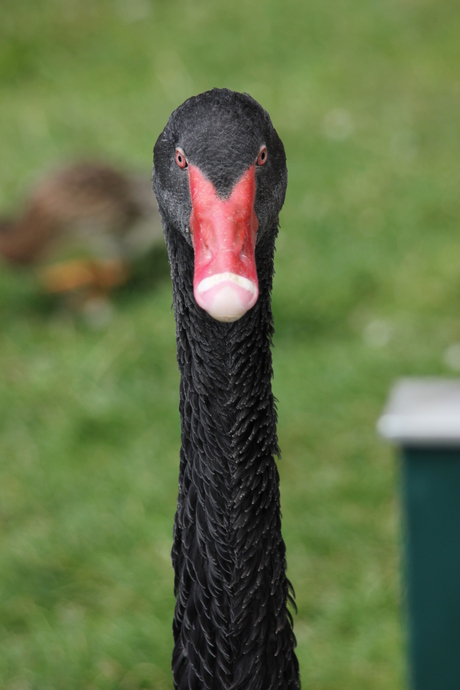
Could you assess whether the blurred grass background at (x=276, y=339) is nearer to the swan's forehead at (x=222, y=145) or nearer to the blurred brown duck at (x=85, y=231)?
the blurred brown duck at (x=85, y=231)

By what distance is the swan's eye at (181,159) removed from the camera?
1.45 m

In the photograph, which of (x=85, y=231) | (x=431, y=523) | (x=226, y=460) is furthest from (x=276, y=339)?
(x=226, y=460)

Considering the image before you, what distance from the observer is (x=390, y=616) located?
113 inches

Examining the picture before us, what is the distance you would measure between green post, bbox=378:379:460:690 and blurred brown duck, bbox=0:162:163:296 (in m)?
2.74

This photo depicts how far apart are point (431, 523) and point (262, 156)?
111 centimetres

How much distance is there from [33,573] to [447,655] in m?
1.38

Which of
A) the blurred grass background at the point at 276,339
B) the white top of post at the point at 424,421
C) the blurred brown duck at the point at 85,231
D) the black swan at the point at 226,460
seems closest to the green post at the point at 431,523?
the white top of post at the point at 424,421

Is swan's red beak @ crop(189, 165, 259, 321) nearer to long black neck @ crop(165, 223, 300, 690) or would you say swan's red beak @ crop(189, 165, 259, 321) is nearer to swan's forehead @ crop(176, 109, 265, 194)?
swan's forehead @ crop(176, 109, 265, 194)

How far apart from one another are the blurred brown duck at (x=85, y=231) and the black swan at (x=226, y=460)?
3200 mm

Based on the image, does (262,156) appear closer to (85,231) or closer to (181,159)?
(181,159)

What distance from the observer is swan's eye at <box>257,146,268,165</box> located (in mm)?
1442

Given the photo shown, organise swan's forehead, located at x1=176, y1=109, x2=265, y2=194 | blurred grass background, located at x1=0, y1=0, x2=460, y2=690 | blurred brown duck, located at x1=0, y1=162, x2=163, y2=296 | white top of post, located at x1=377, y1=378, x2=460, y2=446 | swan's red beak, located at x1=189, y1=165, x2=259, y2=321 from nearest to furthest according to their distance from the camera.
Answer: swan's red beak, located at x1=189, y1=165, x2=259, y2=321 < swan's forehead, located at x1=176, y1=109, x2=265, y2=194 < white top of post, located at x1=377, y1=378, x2=460, y2=446 < blurred grass background, located at x1=0, y1=0, x2=460, y2=690 < blurred brown duck, located at x1=0, y1=162, x2=163, y2=296

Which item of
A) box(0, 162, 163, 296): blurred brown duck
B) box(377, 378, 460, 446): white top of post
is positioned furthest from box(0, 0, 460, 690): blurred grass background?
box(377, 378, 460, 446): white top of post

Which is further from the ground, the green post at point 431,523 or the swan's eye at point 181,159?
the swan's eye at point 181,159
